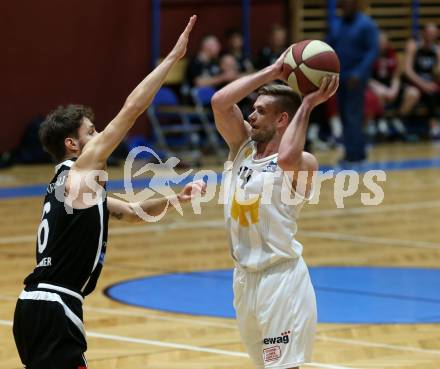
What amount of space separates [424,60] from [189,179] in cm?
761

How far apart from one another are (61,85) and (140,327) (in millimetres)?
10863

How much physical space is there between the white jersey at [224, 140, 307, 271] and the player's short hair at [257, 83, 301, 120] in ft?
0.76

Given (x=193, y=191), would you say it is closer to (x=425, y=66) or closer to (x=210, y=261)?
(x=210, y=261)

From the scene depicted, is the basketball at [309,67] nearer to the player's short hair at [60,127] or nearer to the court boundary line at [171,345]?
the player's short hair at [60,127]

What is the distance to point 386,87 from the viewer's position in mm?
20922

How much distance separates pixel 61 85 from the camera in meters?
17.9

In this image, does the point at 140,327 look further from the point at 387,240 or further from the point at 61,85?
the point at 61,85

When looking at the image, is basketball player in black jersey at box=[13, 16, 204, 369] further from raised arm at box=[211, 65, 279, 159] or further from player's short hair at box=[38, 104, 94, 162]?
raised arm at box=[211, 65, 279, 159]

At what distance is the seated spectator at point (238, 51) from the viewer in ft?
60.4

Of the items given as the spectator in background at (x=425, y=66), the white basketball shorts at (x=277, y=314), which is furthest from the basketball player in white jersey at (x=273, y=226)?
the spectator in background at (x=425, y=66)

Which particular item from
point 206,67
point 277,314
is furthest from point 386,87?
point 277,314

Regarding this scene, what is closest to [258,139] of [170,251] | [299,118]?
[299,118]

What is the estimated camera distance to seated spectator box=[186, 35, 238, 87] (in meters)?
17.8

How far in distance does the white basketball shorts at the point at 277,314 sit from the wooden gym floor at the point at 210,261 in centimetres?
129
